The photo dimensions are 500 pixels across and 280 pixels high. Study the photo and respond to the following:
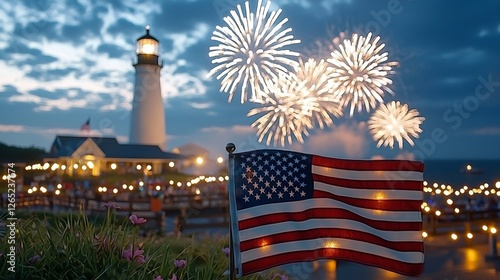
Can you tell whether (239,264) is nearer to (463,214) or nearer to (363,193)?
(363,193)

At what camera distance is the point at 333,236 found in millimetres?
5938

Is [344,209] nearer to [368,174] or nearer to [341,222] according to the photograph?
[341,222]

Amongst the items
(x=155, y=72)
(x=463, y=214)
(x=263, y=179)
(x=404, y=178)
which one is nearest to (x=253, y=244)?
(x=263, y=179)

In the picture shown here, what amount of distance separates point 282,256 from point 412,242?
147cm

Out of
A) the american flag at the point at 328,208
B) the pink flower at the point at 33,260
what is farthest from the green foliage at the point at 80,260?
the american flag at the point at 328,208

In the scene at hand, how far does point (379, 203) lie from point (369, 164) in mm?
458

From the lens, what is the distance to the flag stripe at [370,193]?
6039 mm

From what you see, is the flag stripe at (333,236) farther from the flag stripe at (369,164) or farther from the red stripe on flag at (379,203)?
the flag stripe at (369,164)

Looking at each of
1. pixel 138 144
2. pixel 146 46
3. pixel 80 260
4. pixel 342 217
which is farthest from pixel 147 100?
pixel 342 217

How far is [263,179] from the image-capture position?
5801 mm

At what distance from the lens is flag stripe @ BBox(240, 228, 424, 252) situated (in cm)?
569

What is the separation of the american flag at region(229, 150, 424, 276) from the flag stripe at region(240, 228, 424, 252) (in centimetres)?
1

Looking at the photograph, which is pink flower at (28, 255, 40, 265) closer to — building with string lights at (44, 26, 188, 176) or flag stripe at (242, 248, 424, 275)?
flag stripe at (242, 248, 424, 275)

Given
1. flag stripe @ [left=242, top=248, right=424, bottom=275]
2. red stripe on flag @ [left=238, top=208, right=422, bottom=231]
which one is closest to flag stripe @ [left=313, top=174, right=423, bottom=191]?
red stripe on flag @ [left=238, top=208, right=422, bottom=231]
